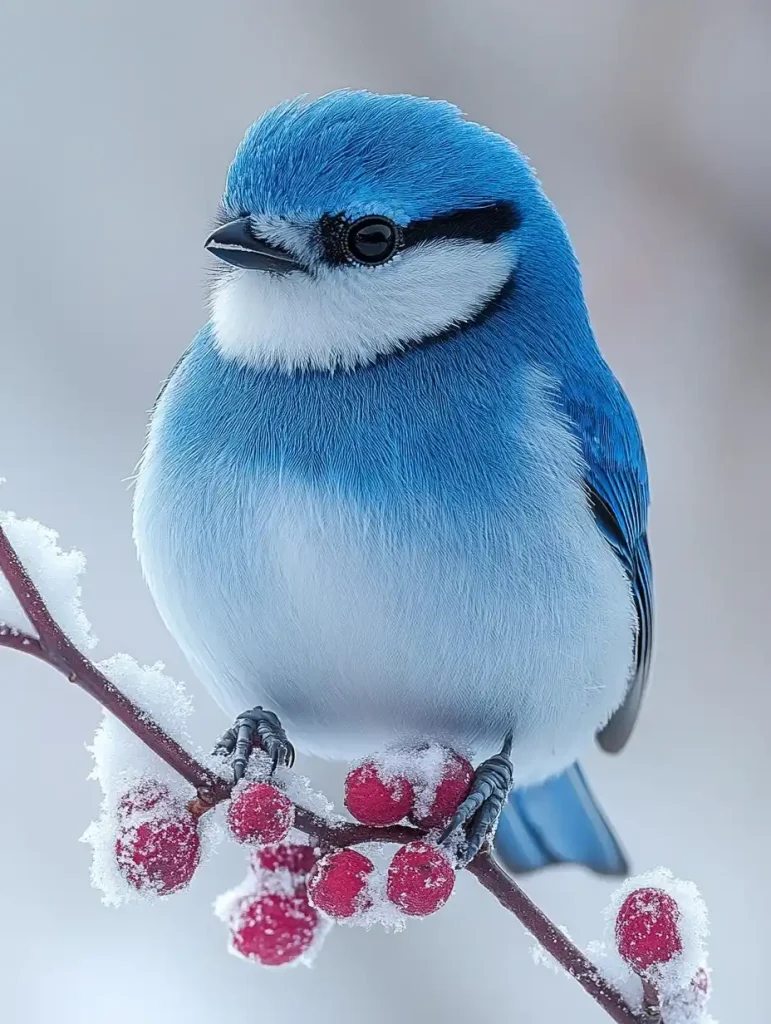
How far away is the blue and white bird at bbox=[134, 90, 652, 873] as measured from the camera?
107 centimetres

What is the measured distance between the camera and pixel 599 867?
4.83 ft

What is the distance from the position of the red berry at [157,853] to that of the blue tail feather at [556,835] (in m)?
0.61

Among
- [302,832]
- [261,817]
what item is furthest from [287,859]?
[261,817]

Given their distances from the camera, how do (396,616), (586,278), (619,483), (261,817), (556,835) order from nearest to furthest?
(261,817) < (396,616) < (619,483) < (556,835) < (586,278)

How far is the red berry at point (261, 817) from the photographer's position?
0.88 metres

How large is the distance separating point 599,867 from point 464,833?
0.53 m

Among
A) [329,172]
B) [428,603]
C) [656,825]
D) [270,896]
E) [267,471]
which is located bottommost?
[656,825]

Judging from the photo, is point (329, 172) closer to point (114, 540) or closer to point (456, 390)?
point (456, 390)

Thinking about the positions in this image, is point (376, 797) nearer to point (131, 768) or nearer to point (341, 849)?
point (341, 849)

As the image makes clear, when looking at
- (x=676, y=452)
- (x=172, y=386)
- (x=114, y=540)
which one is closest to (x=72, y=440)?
(x=114, y=540)

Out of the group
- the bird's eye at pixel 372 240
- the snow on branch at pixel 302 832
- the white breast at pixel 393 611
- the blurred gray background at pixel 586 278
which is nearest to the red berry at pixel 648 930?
the snow on branch at pixel 302 832

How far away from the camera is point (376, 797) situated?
3.14ft

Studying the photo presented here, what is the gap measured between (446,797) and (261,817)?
185 mm

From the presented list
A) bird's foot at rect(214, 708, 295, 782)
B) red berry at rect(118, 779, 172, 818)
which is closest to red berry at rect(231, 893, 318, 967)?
bird's foot at rect(214, 708, 295, 782)
